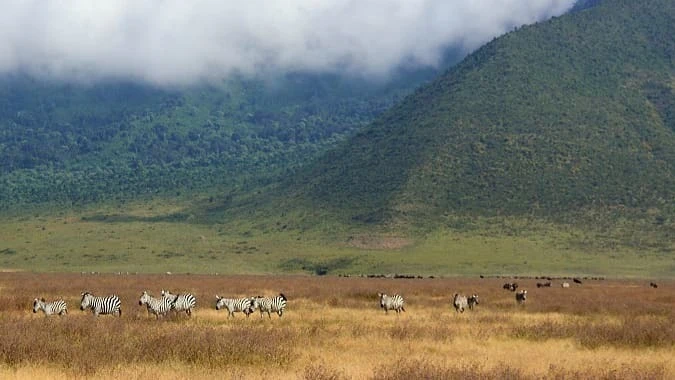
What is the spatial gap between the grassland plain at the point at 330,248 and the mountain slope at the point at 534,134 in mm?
6493

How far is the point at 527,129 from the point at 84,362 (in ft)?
408

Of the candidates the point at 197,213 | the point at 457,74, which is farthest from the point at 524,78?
the point at 197,213

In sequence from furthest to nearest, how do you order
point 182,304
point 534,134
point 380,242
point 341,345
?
point 534,134 < point 380,242 < point 182,304 < point 341,345

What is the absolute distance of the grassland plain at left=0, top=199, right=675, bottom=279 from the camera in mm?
95250

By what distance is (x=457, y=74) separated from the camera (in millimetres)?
175000

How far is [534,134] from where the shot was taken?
134375 mm

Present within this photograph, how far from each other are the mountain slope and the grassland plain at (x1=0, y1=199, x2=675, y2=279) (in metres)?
6.49

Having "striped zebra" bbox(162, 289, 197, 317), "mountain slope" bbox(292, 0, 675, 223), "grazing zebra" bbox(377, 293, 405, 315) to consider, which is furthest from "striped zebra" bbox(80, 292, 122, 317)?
"mountain slope" bbox(292, 0, 675, 223)

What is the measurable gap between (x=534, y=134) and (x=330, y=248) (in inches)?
1660

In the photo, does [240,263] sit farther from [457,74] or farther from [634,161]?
[457,74]

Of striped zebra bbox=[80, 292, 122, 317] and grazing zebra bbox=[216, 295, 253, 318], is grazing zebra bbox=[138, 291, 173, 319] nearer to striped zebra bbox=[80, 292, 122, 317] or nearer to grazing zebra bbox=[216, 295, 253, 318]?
striped zebra bbox=[80, 292, 122, 317]

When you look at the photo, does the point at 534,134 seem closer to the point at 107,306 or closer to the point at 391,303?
the point at 391,303

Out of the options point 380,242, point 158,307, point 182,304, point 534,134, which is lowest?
point 158,307

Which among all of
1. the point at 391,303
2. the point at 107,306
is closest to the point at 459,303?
the point at 391,303
